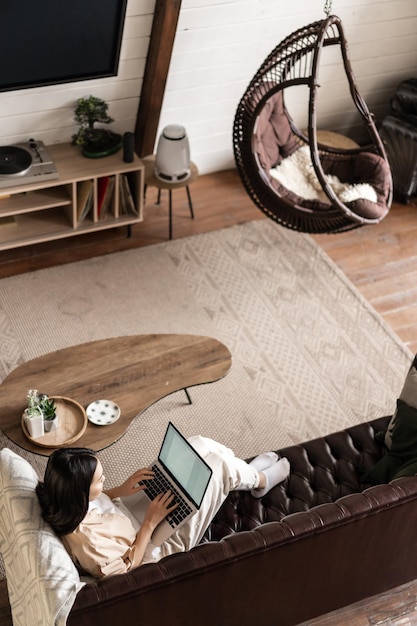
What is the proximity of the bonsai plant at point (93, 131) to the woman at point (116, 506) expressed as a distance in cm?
195

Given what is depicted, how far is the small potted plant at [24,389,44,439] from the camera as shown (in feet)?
9.45

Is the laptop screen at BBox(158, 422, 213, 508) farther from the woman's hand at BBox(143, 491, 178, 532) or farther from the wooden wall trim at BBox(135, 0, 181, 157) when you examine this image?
the wooden wall trim at BBox(135, 0, 181, 157)

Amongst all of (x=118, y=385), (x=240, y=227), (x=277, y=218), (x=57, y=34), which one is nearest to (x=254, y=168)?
(x=277, y=218)

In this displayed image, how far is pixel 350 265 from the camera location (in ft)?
14.8

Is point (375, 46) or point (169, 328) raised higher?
point (375, 46)

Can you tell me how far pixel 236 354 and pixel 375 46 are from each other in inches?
87.4

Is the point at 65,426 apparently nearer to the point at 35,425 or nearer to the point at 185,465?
the point at 35,425

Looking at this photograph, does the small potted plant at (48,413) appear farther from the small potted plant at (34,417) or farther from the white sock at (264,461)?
the white sock at (264,461)

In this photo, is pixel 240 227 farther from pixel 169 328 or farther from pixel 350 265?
pixel 169 328

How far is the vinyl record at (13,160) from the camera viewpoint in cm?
392

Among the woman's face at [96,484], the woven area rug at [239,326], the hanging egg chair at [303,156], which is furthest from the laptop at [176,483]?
the hanging egg chair at [303,156]

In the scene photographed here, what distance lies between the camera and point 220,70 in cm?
445

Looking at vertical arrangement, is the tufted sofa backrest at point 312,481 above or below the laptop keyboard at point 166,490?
below

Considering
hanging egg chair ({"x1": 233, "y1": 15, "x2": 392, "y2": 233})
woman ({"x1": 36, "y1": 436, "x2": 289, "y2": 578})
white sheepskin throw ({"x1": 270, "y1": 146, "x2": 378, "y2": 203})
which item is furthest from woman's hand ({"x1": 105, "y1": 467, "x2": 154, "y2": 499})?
white sheepskin throw ({"x1": 270, "y1": 146, "x2": 378, "y2": 203})
